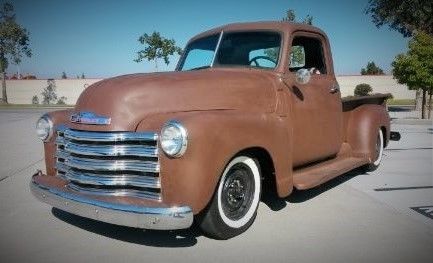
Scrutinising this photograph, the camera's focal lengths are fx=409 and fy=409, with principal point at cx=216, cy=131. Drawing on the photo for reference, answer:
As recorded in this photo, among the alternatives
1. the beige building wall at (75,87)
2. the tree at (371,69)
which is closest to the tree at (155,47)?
the beige building wall at (75,87)

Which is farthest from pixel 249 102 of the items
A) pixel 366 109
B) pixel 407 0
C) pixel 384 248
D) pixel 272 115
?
pixel 407 0

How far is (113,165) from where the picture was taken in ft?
10.8

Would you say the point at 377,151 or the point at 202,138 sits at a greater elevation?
the point at 202,138

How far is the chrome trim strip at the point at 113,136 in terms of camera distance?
3205 millimetres

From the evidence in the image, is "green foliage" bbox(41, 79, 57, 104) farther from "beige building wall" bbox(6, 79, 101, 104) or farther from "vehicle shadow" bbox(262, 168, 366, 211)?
"vehicle shadow" bbox(262, 168, 366, 211)

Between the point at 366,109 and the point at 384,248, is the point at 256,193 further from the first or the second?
the point at 366,109

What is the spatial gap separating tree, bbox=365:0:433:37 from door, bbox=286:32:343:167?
1835 centimetres

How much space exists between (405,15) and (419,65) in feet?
19.4

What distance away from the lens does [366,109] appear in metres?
6.21

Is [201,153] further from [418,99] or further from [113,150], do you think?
[418,99]

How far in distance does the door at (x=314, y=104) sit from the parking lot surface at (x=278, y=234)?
0.63 meters

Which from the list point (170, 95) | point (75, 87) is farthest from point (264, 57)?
point (75, 87)

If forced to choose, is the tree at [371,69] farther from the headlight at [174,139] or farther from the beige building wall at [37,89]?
the headlight at [174,139]

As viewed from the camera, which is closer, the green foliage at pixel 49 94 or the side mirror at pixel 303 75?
the side mirror at pixel 303 75
